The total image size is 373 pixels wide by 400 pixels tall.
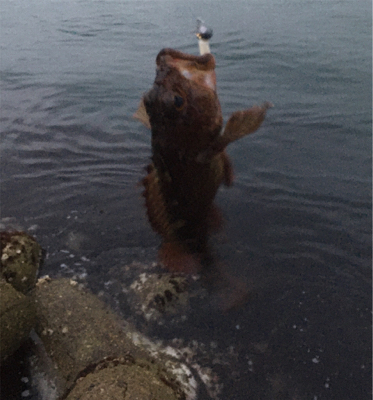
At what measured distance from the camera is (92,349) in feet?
10.1

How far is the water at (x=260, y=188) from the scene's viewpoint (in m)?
3.33

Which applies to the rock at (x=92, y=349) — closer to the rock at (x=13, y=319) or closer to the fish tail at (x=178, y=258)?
the rock at (x=13, y=319)

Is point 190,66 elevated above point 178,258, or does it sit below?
above

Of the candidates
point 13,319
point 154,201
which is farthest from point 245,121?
point 13,319

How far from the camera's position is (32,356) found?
3094 millimetres

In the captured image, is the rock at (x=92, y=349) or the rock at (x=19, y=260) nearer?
the rock at (x=92, y=349)

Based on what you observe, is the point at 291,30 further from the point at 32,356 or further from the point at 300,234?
the point at 32,356

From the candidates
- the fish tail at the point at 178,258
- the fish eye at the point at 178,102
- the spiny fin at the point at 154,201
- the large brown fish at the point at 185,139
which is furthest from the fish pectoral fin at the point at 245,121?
the fish tail at the point at 178,258

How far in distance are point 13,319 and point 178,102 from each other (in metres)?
2.01

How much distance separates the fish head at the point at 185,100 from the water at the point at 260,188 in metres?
1.85

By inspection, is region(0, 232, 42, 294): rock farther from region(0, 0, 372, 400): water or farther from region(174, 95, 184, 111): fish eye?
region(174, 95, 184, 111): fish eye

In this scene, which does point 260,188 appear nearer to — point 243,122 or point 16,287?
point 243,122

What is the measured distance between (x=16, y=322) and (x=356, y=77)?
9048 mm

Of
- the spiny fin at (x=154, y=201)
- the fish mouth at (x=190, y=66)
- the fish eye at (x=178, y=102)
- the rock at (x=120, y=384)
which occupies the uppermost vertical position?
the fish mouth at (x=190, y=66)
